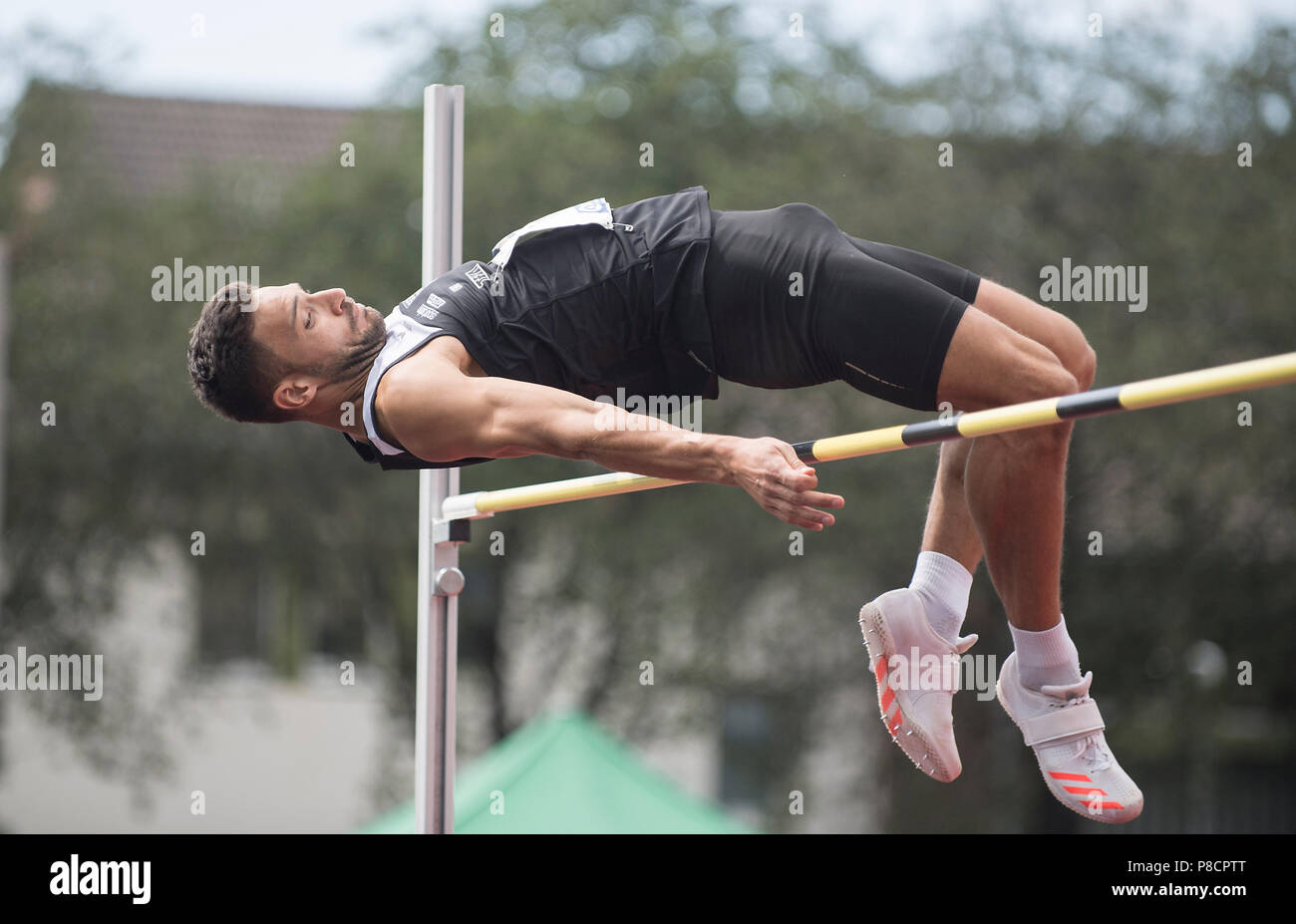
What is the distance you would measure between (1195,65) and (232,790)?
32.2 ft

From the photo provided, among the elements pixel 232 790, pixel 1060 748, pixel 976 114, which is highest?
pixel 976 114

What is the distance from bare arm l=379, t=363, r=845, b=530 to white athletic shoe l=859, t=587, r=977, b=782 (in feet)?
2.68

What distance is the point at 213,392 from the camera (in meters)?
3.22

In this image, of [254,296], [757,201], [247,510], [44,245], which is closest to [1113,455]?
[757,201]

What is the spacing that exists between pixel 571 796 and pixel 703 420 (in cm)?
464

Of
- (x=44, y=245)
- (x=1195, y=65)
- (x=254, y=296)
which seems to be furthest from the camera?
(x=44, y=245)

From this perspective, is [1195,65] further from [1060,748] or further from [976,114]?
[1060,748]

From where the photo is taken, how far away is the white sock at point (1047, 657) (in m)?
3.20

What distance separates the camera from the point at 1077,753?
3.20 metres

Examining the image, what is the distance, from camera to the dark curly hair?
315 cm

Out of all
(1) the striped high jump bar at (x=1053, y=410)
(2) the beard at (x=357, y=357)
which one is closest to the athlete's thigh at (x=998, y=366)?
(1) the striped high jump bar at (x=1053, y=410)

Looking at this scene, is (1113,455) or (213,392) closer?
(213,392)

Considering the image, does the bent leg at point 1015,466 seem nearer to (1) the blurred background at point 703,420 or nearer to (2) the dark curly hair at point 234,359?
(2) the dark curly hair at point 234,359

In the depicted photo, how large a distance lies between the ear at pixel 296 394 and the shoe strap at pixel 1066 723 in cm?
168
